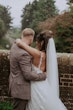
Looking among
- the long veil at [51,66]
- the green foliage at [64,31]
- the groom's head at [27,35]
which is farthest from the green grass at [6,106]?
the green foliage at [64,31]

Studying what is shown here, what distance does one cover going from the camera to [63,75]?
721 centimetres

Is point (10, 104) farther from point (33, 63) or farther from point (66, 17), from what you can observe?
point (66, 17)

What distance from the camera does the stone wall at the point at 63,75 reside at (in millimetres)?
7195

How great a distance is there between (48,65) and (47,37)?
0.37 m

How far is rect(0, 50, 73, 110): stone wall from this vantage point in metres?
7.20

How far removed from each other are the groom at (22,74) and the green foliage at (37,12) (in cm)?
1628

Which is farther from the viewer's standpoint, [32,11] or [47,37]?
[32,11]

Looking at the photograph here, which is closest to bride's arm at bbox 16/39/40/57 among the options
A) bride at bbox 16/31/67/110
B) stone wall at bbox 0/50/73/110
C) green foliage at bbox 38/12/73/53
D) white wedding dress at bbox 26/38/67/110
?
bride at bbox 16/31/67/110

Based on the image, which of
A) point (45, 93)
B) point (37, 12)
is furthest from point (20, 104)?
point (37, 12)

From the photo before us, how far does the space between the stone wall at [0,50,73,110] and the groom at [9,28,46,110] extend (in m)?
1.84

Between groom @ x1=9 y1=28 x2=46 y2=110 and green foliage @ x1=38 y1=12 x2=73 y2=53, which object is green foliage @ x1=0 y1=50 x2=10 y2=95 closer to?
groom @ x1=9 y1=28 x2=46 y2=110

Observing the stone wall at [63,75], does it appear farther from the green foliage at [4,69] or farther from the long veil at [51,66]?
the long veil at [51,66]

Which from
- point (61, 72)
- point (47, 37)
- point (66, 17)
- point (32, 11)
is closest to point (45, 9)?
point (32, 11)

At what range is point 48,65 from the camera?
5.53 m
